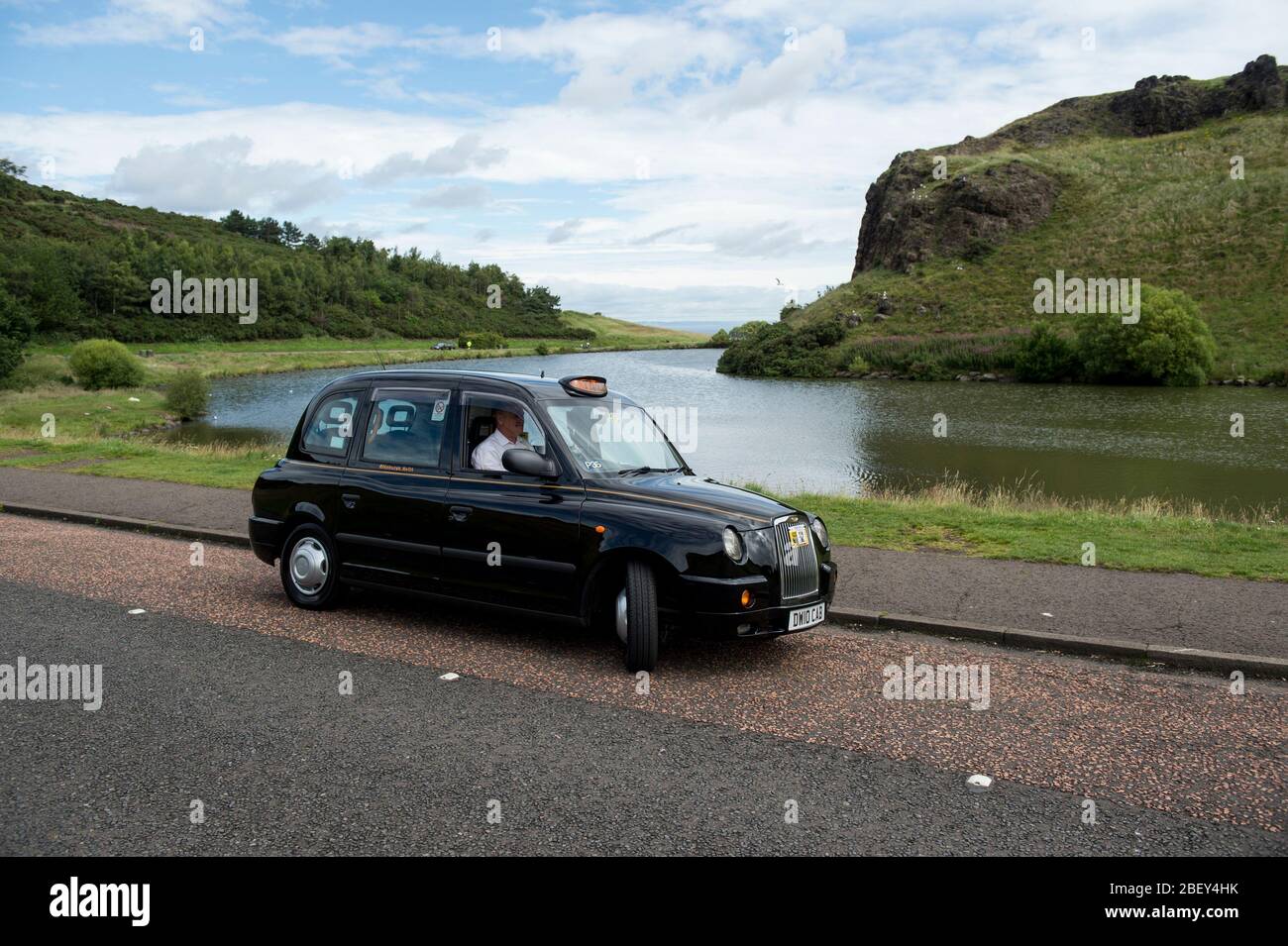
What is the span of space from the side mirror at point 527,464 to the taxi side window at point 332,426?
75.4 inches

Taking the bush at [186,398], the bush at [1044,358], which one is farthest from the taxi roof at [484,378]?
the bush at [1044,358]

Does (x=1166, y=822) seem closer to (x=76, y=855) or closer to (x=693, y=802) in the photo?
(x=693, y=802)

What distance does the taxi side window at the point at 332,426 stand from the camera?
8438mm

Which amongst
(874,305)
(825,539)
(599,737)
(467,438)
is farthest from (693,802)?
(874,305)

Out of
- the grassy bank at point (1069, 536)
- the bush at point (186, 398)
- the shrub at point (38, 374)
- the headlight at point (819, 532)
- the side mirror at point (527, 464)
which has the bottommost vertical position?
the grassy bank at point (1069, 536)

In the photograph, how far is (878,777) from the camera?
16.5 feet

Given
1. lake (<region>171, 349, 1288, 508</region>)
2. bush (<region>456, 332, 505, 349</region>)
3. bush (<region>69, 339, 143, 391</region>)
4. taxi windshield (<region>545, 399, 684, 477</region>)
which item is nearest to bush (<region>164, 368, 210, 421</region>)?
lake (<region>171, 349, 1288, 508</region>)

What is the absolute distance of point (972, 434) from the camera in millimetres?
39344

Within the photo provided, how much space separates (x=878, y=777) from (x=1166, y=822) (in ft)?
4.26

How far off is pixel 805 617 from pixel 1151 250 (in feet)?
285

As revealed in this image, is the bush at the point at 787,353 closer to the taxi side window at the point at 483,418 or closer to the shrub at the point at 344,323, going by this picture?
the shrub at the point at 344,323

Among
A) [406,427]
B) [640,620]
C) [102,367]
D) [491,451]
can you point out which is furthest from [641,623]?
[102,367]

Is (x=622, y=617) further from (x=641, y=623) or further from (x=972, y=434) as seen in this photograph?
(x=972, y=434)
